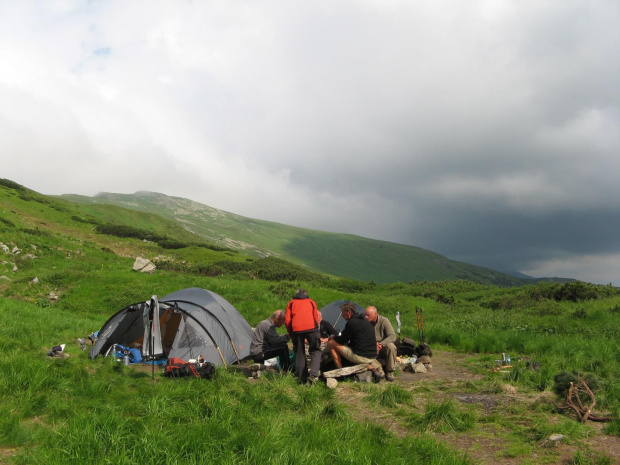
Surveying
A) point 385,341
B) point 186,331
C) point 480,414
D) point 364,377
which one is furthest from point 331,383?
point 186,331

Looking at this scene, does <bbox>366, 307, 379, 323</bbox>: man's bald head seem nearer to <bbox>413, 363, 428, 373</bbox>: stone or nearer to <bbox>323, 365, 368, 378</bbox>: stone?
<bbox>323, 365, 368, 378</bbox>: stone

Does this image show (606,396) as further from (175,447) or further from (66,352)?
(66,352)

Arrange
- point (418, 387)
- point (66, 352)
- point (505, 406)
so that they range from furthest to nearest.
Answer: point (66, 352), point (418, 387), point (505, 406)

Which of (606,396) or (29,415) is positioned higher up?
(606,396)

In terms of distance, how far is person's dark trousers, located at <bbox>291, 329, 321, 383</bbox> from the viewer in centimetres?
1028

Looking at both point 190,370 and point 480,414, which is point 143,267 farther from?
point 480,414

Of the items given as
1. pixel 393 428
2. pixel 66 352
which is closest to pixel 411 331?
pixel 393 428

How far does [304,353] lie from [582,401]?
6.17 m

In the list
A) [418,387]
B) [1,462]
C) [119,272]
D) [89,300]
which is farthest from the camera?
[119,272]

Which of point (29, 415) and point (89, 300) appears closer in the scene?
point (29, 415)

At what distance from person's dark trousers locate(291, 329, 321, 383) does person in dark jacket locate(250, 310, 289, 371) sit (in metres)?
1.33

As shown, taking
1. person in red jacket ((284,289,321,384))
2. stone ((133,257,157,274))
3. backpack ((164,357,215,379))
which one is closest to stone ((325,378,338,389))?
person in red jacket ((284,289,321,384))

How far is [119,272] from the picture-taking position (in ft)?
90.4

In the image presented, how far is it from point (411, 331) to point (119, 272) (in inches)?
797
